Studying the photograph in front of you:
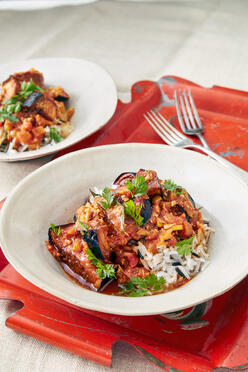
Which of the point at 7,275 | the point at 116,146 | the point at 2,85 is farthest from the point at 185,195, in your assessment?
the point at 2,85

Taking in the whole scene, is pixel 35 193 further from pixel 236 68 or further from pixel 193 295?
pixel 236 68

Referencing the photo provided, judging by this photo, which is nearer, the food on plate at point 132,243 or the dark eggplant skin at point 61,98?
the food on plate at point 132,243

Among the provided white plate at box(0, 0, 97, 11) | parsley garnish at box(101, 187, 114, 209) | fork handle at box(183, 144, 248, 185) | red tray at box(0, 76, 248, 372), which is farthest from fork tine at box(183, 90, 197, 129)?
white plate at box(0, 0, 97, 11)

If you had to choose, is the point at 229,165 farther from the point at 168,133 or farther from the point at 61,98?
the point at 61,98

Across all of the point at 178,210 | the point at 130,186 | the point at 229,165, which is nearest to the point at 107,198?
the point at 130,186

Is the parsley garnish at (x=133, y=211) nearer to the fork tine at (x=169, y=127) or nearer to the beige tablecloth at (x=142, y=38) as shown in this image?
the fork tine at (x=169, y=127)

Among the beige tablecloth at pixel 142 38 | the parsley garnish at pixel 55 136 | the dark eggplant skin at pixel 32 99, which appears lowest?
the beige tablecloth at pixel 142 38

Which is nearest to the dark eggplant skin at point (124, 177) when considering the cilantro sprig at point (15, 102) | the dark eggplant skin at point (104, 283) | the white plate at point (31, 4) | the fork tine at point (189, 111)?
the dark eggplant skin at point (104, 283)
